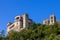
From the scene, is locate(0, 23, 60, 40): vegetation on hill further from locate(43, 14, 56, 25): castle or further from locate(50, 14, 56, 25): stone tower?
locate(43, 14, 56, 25): castle

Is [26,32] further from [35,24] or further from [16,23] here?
[16,23]

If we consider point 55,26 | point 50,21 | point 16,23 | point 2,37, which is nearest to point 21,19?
point 16,23

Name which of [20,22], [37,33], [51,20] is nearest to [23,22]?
[20,22]

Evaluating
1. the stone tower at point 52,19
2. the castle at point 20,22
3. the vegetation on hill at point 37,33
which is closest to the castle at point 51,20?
the stone tower at point 52,19

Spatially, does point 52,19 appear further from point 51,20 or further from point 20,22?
point 20,22

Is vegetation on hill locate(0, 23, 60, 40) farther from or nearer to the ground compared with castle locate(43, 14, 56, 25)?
nearer to the ground

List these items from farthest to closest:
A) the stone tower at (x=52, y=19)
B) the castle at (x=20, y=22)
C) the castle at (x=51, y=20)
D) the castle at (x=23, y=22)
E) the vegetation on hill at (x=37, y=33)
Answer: the castle at (x=20, y=22), the castle at (x=23, y=22), the castle at (x=51, y=20), the stone tower at (x=52, y=19), the vegetation on hill at (x=37, y=33)

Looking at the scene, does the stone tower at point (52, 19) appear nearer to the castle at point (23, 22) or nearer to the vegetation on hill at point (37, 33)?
the castle at point (23, 22)

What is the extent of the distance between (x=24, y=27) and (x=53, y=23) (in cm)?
548

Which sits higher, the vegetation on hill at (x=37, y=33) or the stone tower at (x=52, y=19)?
the stone tower at (x=52, y=19)

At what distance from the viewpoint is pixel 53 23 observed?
177 feet

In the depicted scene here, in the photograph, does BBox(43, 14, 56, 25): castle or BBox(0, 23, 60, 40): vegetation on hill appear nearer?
BBox(0, 23, 60, 40): vegetation on hill

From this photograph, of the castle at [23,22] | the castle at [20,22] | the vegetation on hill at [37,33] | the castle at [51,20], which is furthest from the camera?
the castle at [20,22]

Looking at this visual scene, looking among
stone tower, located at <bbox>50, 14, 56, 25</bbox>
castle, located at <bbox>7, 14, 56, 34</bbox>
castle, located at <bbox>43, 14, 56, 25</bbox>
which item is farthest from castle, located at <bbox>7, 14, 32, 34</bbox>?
stone tower, located at <bbox>50, 14, 56, 25</bbox>
